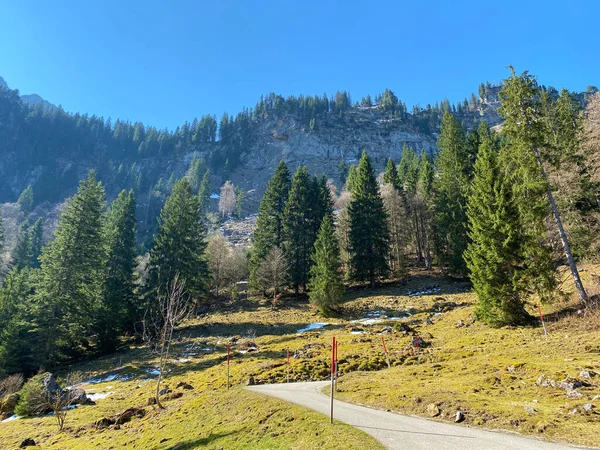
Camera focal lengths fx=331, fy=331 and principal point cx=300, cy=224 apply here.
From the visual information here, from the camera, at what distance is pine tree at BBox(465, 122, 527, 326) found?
61.7ft

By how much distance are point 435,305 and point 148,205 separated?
131 m

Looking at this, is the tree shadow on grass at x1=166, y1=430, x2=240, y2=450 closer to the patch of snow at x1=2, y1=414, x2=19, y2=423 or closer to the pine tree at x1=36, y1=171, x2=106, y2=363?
the patch of snow at x1=2, y1=414, x2=19, y2=423

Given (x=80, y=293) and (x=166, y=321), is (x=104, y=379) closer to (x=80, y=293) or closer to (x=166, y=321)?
(x=166, y=321)

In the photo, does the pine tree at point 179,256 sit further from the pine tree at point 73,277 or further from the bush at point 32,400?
the bush at point 32,400

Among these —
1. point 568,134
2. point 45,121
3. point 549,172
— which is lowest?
point 549,172

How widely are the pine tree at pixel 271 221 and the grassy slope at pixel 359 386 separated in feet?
59.5

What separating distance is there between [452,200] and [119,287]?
40673mm

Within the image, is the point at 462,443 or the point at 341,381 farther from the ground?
the point at 462,443

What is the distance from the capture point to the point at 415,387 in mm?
11906

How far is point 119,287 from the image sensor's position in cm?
3562

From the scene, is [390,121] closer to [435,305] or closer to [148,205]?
[148,205]

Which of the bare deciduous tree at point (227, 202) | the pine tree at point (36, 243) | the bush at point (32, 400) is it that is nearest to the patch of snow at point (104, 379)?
the bush at point (32, 400)

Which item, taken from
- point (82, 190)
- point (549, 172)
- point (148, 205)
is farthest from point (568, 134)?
point (148, 205)

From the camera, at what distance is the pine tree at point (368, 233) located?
4247cm
